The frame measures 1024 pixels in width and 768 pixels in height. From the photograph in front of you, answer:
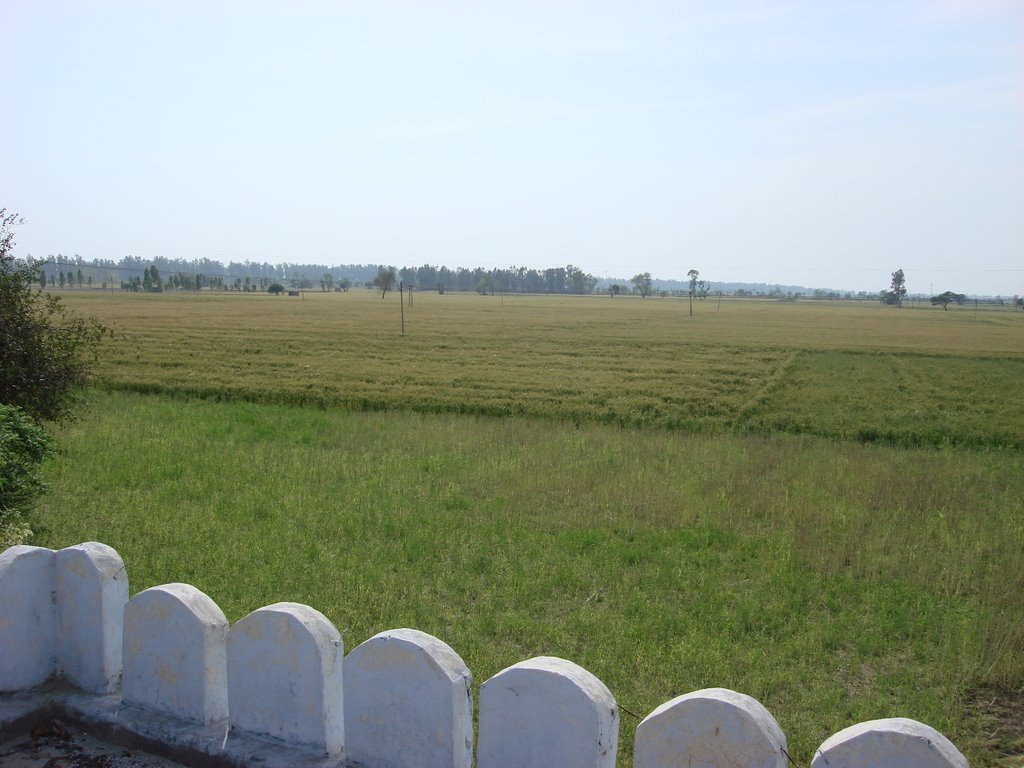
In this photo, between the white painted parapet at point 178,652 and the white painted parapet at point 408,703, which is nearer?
the white painted parapet at point 408,703

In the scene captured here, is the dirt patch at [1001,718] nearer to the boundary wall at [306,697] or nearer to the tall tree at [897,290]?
the boundary wall at [306,697]

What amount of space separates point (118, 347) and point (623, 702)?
113 ft

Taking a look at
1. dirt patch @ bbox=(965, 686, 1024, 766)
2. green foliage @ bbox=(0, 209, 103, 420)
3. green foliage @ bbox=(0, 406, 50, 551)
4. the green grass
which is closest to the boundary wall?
the green grass

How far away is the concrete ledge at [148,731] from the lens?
2.96 m

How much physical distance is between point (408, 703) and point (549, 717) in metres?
0.51

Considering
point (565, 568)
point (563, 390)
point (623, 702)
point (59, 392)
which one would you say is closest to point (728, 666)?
point (623, 702)

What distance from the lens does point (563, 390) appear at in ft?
82.6

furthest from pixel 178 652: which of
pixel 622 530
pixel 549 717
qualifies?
pixel 622 530

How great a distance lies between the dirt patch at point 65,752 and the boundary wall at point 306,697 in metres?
0.06

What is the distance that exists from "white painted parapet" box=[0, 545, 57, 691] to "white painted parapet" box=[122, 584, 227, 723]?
46 cm

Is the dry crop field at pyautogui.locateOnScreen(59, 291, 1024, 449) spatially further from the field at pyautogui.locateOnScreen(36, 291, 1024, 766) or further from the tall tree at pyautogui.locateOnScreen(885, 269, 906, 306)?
the tall tree at pyautogui.locateOnScreen(885, 269, 906, 306)

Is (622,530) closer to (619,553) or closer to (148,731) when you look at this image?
(619,553)

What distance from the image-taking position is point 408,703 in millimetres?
2705

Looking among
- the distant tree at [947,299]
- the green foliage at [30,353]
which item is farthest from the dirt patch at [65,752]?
the distant tree at [947,299]
